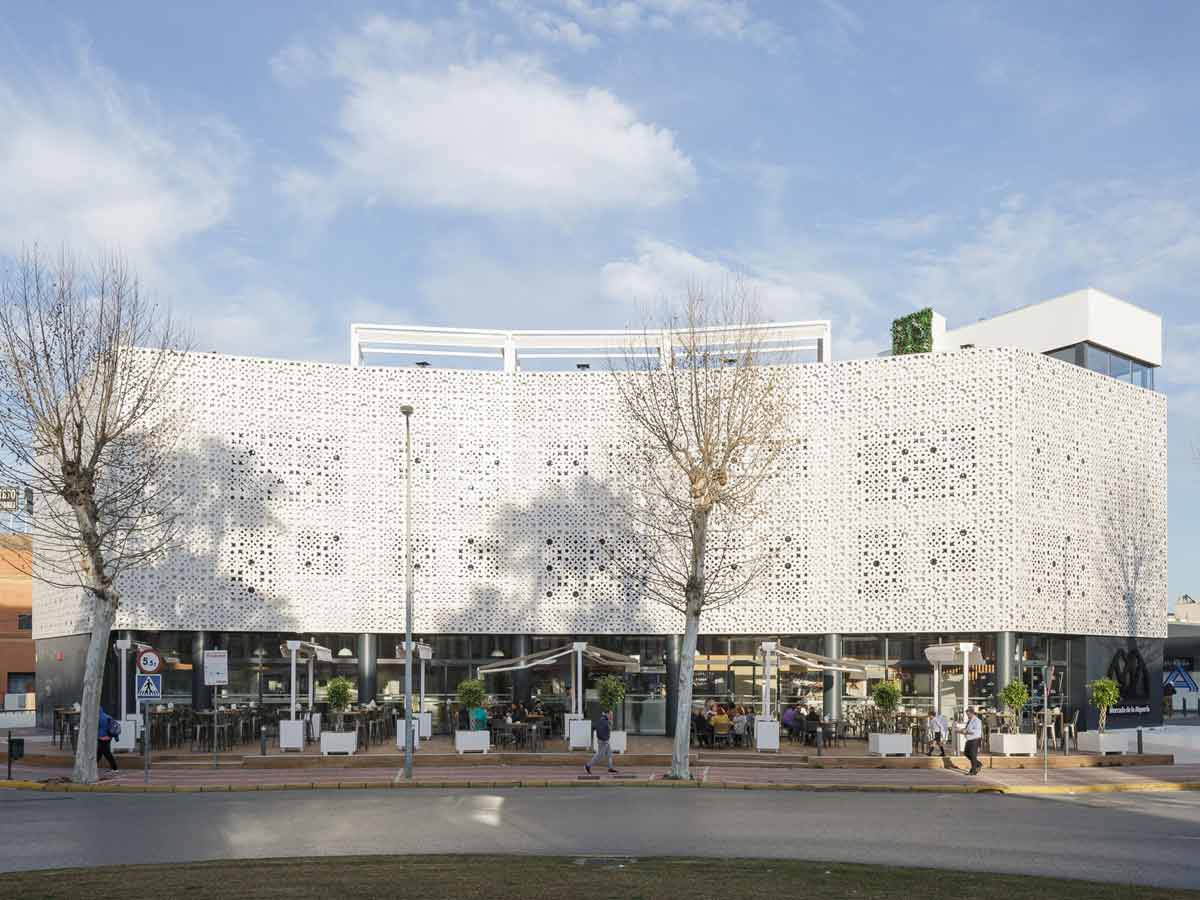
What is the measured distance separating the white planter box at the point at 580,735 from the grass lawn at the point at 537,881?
20317 mm

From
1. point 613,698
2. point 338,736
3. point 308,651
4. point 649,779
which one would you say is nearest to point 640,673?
point 613,698

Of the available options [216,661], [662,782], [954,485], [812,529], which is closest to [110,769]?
[216,661]

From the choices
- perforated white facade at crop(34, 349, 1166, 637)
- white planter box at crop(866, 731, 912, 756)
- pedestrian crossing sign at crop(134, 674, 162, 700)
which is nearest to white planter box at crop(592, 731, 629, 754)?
white planter box at crop(866, 731, 912, 756)

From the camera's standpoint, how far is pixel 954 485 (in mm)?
40500

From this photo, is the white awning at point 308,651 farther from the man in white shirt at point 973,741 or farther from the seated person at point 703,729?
the man in white shirt at point 973,741

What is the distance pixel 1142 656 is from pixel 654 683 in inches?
704

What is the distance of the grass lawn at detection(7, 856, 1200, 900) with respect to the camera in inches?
496

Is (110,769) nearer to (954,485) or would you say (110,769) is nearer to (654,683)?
(654,683)

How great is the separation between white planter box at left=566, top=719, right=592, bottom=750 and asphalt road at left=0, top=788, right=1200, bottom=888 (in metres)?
8.58

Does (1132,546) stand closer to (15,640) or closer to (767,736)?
(767,736)

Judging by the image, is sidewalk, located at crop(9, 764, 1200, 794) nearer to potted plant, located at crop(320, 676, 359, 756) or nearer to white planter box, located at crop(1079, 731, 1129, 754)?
potted plant, located at crop(320, 676, 359, 756)

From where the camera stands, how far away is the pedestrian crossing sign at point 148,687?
2823 cm

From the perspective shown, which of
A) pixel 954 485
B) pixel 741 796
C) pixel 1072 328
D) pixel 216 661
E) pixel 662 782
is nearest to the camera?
pixel 741 796

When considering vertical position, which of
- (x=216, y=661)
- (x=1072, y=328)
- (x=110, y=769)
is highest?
(x=1072, y=328)
